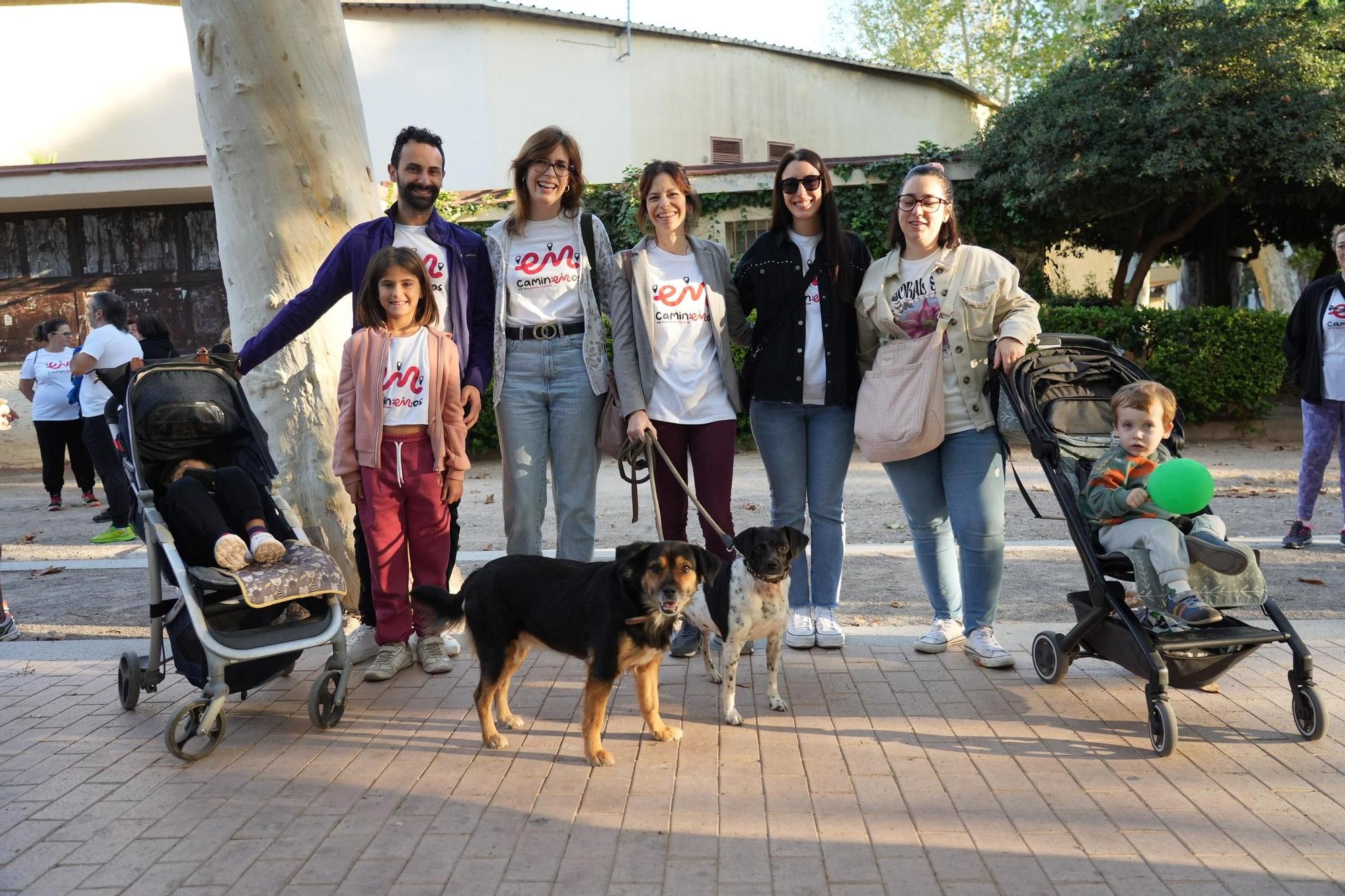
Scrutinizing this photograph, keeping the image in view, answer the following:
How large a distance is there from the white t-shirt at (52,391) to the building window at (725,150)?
1610cm

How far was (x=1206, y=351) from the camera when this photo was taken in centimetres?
1404

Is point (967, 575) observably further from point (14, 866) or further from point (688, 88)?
point (688, 88)

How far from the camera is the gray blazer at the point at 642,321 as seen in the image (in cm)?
512

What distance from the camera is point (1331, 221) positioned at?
1764cm

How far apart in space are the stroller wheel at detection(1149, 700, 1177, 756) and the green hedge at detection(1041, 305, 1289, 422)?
1078cm

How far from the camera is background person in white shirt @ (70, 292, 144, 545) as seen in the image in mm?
9875

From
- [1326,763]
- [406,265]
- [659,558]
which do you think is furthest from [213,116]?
[1326,763]

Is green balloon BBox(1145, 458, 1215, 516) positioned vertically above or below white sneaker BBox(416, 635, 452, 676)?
above

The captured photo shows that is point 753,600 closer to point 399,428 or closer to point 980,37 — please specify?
point 399,428

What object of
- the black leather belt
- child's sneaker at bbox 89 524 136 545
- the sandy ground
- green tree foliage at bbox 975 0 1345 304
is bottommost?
the sandy ground

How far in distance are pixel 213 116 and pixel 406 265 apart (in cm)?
232

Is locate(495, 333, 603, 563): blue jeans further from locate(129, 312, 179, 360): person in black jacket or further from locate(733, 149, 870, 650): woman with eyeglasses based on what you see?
locate(129, 312, 179, 360): person in black jacket

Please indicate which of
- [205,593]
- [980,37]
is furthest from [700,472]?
[980,37]

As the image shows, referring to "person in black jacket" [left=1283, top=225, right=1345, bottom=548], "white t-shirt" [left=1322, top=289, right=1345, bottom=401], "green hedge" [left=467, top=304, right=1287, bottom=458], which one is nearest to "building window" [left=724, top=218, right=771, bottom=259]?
"green hedge" [left=467, top=304, right=1287, bottom=458]
